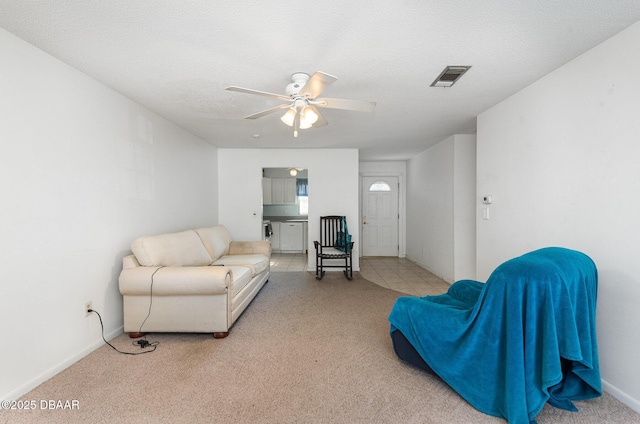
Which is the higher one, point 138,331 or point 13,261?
point 13,261

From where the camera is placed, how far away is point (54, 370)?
1888 mm

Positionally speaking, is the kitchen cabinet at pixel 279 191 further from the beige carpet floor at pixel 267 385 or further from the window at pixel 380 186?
the beige carpet floor at pixel 267 385

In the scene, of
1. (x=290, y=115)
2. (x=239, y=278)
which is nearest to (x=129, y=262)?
(x=239, y=278)

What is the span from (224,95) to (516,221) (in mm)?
3055

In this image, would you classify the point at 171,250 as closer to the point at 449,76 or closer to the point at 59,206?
the point at 59,206

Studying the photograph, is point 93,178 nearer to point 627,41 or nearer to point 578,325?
point 578,325

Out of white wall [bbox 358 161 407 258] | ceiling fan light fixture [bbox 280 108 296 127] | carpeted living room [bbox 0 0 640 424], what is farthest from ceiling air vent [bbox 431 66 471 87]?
white wall [bbox 358 161 407 258]

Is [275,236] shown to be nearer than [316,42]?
No

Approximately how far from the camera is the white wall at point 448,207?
4102 mm

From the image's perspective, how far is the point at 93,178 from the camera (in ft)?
7.32

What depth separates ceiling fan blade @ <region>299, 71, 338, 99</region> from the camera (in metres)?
1.65

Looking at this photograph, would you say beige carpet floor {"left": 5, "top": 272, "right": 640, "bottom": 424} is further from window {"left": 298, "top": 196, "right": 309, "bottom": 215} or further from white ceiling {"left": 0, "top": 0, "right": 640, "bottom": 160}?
window {"left": 298, "top": 196, "right": 309, "bottom": 215}

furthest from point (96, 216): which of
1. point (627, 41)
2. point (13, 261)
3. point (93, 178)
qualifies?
point (627, 41)

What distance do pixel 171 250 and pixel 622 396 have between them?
367 cm
